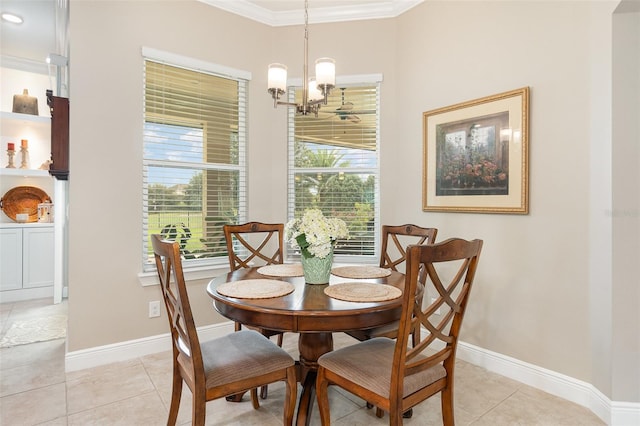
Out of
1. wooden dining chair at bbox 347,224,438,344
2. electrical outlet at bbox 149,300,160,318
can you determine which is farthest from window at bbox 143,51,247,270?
wooden dining chair at bbox 347,224,438,344

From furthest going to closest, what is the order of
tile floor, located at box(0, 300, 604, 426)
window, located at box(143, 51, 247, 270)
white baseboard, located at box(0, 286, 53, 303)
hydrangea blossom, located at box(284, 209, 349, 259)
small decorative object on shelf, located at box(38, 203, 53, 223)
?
small decorative object on shelf, located at box(38, 203, 53, 223) → white baseboard, located at box(0, 286, 53, 303) → window, located at box(143, 51, 247, 270) → tile floor, located at box(0, 300, 604, 426) → hydrangea blossom, located at box(284, 209, 349, 259)

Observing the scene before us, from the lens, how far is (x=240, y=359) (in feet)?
5.31

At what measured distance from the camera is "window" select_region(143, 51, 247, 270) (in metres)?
2.92

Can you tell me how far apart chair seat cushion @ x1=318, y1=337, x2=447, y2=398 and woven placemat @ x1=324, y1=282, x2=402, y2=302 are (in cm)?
28

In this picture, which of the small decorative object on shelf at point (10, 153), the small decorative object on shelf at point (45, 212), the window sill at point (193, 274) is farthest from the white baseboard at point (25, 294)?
the window sill at point (193, 274)

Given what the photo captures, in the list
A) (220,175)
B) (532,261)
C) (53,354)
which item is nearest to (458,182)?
(532,261)

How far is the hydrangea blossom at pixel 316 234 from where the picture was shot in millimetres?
1839

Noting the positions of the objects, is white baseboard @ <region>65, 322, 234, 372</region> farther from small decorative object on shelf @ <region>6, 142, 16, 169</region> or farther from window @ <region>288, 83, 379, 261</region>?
small decorative object on shelf @ <region>6, 142, 16, 169</region>

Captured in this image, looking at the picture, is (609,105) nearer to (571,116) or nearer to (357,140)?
(571,116)

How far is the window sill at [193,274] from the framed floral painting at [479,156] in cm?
195

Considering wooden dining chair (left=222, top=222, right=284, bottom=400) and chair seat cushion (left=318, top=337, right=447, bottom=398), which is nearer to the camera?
chair seat cushion (left=318, top=337, right=447, bottom=398)

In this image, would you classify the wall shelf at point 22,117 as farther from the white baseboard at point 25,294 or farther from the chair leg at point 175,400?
the chair leg at point 175,400

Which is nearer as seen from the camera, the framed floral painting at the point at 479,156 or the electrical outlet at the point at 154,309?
the framed floral painting at the point at 479,156

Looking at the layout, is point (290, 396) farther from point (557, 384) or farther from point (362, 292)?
point (557, 384)
